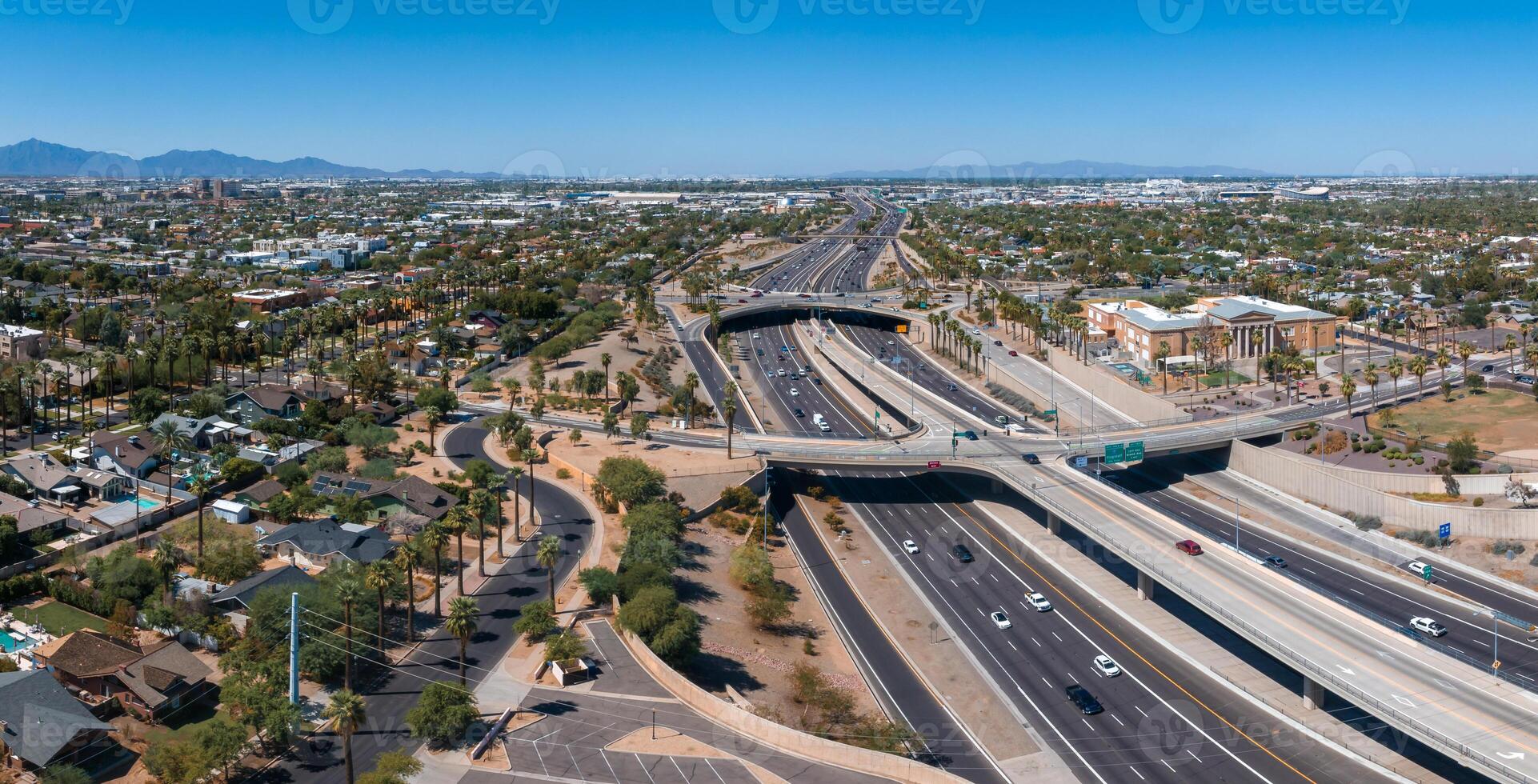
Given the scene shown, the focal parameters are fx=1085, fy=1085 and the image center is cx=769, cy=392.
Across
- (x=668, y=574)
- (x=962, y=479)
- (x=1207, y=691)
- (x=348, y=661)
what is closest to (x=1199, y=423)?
(x=962, y=479)

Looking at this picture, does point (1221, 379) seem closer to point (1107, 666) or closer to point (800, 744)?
point (1107, 666)

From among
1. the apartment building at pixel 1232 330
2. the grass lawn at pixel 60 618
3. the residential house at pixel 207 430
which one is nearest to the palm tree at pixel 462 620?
the grass lawn at pixel 60 618

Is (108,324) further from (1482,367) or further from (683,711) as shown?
(1482,367)

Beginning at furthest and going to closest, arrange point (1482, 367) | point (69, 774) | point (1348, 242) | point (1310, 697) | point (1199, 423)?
1. point (1348, 242)
2. point (1482, 367)
3. point (1199, 423)
4. point (1310, 697)
5. point (69, 774)

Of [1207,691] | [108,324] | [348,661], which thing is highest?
[108,324]

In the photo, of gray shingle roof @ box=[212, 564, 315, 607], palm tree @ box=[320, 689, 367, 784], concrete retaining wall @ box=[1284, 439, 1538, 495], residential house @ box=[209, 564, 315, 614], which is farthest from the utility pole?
concrete retaining wall @ box=[1284, 439, 1538, 495]
